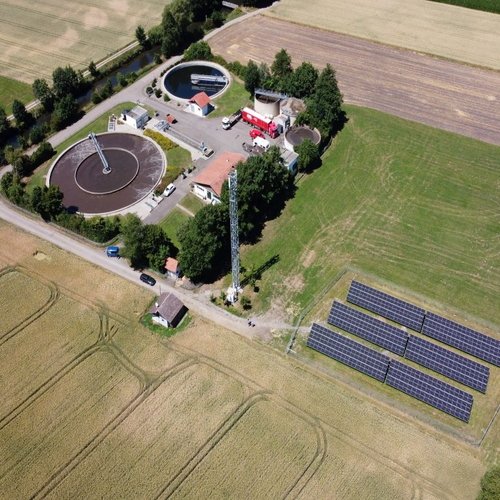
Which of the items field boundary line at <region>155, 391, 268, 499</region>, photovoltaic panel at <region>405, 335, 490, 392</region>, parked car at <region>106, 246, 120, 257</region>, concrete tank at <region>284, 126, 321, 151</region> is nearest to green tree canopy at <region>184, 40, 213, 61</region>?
concrete tank at <region>284, 126, 321, 151</region>

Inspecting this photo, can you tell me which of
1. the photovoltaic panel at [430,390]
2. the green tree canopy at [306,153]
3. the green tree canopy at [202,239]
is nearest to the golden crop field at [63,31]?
the green tree canopy at [306,153]

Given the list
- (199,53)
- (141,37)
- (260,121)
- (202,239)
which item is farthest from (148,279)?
(141,37)

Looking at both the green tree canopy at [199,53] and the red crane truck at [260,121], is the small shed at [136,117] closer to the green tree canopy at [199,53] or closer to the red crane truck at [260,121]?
the red crane truck at [260,121]

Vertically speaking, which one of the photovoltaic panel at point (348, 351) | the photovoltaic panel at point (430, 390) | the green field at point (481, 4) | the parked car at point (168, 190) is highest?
the green field at point (481, 4)

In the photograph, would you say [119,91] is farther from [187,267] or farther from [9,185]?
[187,267]

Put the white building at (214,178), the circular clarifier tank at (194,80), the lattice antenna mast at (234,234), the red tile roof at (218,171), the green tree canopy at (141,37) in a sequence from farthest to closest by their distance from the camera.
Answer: the green tree canopy at (141,37), the circular clarifier tank at (194,80), the white building at (214,178), the red tile roof at (218,171), the lattice antenna mast at (234,234)

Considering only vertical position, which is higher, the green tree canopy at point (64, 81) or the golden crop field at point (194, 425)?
the green tree canopy at point (64, 81)

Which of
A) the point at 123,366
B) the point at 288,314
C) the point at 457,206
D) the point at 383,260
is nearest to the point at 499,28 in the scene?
the point at 457,206

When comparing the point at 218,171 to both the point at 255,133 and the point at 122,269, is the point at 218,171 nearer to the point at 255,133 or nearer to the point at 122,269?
the point at 255,133
